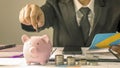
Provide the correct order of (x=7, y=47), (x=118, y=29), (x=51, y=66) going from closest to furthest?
(x=51, y=66)
(x=7, y=47)
(x=118, y=29)

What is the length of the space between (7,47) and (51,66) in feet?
1.42

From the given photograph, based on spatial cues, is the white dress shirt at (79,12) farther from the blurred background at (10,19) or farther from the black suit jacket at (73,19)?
the blurred background at (10,19)

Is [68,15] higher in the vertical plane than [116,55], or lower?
higher

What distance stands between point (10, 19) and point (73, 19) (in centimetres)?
98

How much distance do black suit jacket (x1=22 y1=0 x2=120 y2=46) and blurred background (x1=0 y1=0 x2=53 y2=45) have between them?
2.72 feet

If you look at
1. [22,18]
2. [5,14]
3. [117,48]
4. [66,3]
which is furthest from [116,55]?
[5,14]

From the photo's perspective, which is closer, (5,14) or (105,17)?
(105,17)

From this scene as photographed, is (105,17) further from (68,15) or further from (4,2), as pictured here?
(4,2)

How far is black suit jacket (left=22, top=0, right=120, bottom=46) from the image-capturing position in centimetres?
103

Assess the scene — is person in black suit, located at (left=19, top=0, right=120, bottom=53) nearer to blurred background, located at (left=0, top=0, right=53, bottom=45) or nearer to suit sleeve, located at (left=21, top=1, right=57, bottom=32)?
suit sleeve, located at (left=21, top=1, right=57, bottom=32)

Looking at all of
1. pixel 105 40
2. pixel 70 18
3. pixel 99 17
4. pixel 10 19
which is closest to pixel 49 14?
pixel 70 18

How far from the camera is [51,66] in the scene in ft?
1.93

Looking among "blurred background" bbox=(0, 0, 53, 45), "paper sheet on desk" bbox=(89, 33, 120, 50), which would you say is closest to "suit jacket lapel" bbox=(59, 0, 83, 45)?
"paper sheet on desk" bbox=(89, 33, 120, 50)

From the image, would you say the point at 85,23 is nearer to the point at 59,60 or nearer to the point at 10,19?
the point at 59,60
